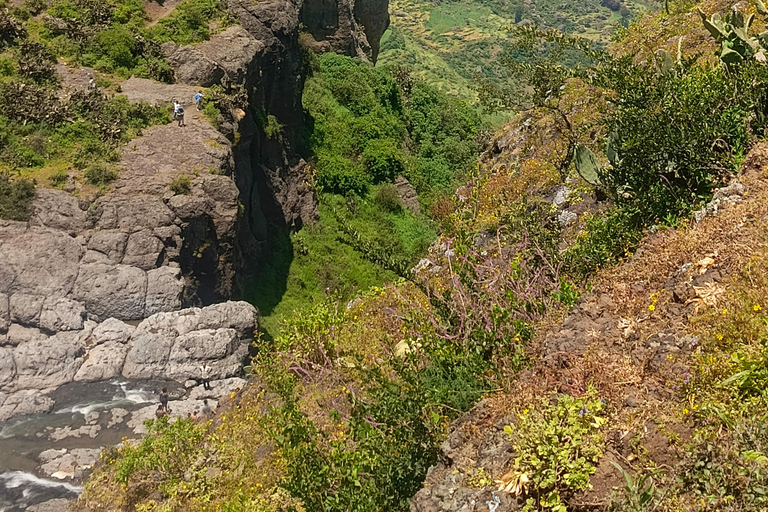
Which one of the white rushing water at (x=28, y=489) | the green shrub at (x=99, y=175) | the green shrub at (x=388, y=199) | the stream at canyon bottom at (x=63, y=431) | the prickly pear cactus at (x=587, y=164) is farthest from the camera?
the green shrub at (x=388, y=199)

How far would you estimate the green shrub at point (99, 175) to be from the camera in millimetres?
14594

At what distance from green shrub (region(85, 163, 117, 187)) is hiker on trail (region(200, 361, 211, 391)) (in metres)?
5.40

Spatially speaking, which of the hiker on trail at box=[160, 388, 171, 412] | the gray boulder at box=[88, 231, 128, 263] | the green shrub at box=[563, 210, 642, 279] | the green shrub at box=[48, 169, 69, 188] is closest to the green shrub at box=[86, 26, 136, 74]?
the green shrub at box=[48, 169, 69, 188]

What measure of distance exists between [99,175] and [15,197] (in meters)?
1.88

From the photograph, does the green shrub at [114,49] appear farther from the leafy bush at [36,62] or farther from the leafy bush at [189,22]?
the leafy bush at [36,62]

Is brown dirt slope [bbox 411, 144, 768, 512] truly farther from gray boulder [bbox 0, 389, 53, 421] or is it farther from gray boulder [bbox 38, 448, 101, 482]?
gray boulder [bbox 0, 389, 53, 421]

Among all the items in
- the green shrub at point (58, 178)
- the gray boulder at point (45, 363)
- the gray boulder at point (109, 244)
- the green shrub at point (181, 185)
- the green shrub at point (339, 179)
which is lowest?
the green shrub at point (339, 179)

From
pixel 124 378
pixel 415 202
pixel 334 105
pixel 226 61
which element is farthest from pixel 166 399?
pixel 334 105

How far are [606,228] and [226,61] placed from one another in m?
16.5

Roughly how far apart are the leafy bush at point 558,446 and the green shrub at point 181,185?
1278cm

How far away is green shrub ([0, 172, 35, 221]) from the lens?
13346mm

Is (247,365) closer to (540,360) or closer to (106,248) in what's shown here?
(106,248)

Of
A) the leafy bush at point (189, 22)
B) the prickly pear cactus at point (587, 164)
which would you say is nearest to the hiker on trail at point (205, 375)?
the prickly pear cactus at point (587, 164)

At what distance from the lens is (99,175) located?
14609mm
